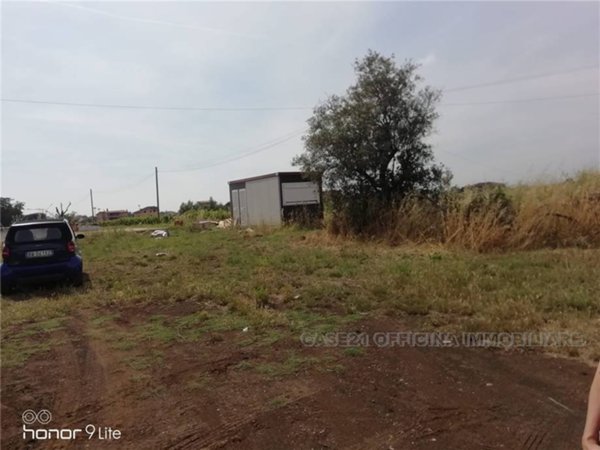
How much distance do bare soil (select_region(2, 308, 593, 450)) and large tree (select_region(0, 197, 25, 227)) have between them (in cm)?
4517

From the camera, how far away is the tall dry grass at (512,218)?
11938mm

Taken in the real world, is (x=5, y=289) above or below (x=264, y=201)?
below

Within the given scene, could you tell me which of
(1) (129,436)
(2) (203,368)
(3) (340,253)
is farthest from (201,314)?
(3) (340,253)

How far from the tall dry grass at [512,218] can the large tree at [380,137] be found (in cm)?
206

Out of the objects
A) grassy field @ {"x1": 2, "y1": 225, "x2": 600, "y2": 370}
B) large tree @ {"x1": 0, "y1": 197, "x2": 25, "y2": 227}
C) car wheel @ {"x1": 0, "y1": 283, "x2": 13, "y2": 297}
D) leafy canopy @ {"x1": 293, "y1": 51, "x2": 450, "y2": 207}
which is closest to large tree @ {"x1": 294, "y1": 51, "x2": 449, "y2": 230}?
leafy canopy @ {"x1": 293, "y1": 51, "x2": 450, "y2": 207}

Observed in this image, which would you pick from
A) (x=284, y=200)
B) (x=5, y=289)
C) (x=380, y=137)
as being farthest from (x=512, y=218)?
(x=284, y=200)

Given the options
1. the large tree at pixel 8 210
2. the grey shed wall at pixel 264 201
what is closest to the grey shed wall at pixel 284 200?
the grey shed wall at pixel 264 201

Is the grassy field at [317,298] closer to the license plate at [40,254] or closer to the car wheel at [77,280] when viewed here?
the car wheel at [77,280]

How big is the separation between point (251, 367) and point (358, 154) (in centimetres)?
1244

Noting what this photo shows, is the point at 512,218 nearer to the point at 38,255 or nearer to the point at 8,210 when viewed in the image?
the point at 38,255

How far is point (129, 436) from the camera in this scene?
11.3 feet

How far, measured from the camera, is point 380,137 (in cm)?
1603

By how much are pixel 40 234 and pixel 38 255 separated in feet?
1.58

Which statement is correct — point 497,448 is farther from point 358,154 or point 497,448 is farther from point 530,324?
point 358,154
